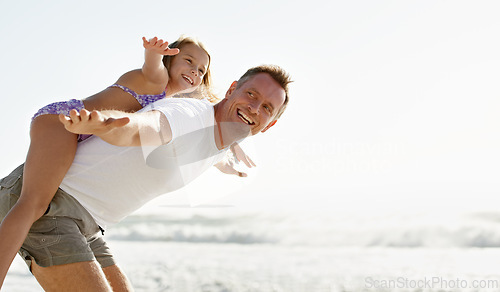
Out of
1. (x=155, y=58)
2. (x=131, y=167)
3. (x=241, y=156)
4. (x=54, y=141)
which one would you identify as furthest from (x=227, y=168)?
(x=54, y=141)

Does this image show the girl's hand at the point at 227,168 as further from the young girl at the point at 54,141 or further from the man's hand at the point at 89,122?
the man's hand at the point at 89,122

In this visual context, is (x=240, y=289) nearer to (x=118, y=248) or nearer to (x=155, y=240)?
(x=118, y=248)

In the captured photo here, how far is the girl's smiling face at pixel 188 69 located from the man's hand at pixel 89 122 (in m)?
1.90

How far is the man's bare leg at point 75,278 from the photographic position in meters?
2.30

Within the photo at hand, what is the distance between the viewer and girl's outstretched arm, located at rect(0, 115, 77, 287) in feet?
7.46

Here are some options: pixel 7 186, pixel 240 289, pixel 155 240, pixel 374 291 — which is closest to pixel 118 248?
pixel 155 240

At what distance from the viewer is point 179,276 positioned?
7.88 meters

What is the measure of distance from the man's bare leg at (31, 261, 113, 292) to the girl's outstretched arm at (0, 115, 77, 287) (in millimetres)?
201

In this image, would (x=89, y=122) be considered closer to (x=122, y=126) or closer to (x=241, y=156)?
(x=122, y=126)

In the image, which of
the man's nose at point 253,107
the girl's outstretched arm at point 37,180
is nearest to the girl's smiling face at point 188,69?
the man's nose at point 253,107

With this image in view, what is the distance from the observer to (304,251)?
1094cm

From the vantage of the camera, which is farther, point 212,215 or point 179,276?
point 212,215

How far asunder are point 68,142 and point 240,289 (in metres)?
5.17

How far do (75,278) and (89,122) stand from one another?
3.18 ft
